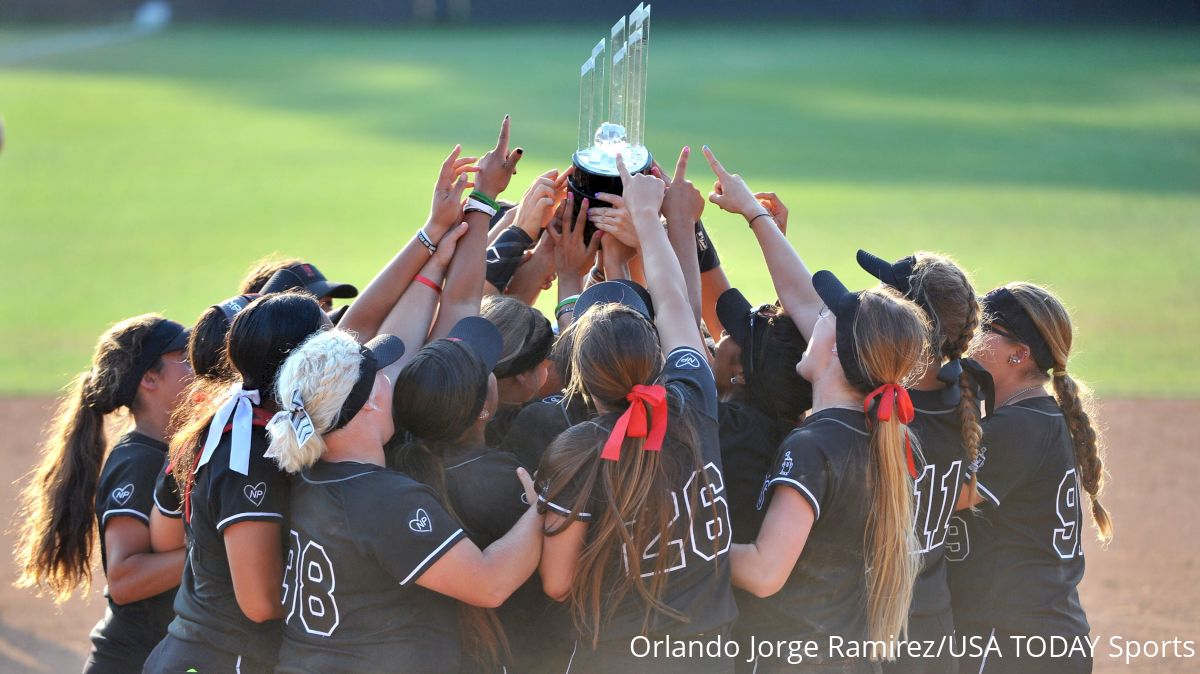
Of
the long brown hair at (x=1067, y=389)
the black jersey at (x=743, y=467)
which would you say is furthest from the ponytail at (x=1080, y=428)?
the black jersey at (x=743, y=467)

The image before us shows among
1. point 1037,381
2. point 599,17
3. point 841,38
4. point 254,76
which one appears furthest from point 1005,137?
point 1037,381

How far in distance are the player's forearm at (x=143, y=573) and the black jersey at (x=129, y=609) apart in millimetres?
101

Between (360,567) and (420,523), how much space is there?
0.20 meters

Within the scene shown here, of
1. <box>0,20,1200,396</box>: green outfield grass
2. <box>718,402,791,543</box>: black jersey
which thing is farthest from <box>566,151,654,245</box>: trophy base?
<box>0,20,1200,396</box>: green outfield grass

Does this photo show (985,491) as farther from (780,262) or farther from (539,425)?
(539,425)

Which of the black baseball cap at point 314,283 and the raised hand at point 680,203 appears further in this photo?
the black baseball cap at point 314,283

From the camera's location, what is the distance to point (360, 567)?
2.72 m

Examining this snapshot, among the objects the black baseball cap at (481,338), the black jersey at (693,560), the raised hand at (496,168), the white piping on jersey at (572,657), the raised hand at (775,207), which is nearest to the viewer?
the black jersey at (693,560)

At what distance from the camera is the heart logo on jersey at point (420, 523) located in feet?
8.71

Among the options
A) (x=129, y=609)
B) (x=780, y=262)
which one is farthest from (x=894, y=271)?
(x=129, y=609)

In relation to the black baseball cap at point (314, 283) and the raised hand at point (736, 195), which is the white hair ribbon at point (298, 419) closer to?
the black baseball cap at point (314, 283)

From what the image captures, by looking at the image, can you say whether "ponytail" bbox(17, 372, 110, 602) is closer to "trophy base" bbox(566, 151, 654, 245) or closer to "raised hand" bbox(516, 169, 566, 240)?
"raised hand" bbox(516, 169, 566, 240)

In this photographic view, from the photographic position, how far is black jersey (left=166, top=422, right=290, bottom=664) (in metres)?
2.80

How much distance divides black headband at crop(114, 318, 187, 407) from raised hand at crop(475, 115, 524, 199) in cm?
107
